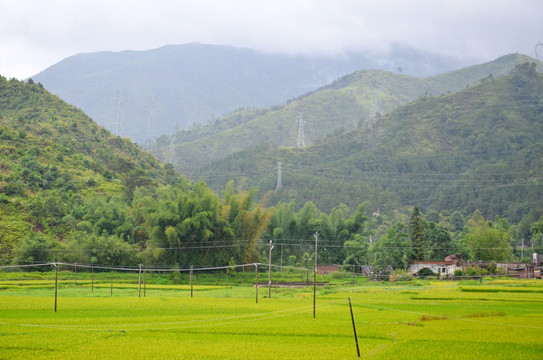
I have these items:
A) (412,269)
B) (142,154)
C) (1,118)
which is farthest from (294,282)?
(1,118)

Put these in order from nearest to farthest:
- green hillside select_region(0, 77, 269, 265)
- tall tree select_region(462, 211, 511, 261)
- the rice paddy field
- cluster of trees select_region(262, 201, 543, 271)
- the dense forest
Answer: the rice paddy field → green hillside select_region(0, 77, 269, 265) → the dense forest → cluster of trees select_region(262, 201, 543, 271) → tall tree select_region(462, 211, 511, 261)

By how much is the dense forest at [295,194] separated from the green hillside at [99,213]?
135 millimetres

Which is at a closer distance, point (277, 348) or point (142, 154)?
point (277, 348)

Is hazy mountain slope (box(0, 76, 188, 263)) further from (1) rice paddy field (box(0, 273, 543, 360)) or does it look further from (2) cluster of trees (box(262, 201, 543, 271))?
Result: (1) rice paddy field (box(0, 273, 543, 360))

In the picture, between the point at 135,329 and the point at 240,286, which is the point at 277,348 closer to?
the point at 135,329

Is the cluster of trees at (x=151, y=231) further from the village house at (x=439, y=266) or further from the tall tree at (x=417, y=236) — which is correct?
the village house at (x=439, y=266)

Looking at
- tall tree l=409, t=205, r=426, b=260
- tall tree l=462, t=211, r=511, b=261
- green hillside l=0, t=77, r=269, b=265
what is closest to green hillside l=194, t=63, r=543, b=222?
tall tree l=462, t=211, r=511, b=261

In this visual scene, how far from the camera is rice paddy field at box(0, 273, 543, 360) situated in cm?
1692

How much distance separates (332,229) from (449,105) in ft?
218

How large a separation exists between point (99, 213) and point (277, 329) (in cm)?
4298

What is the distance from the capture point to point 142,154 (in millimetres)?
92375

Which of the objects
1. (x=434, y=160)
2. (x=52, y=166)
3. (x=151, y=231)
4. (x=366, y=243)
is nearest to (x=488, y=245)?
(x=366, y=243)

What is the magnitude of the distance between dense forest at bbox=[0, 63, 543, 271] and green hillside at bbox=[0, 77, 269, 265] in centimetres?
13

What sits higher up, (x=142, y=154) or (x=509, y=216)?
(x=142, y=154)
